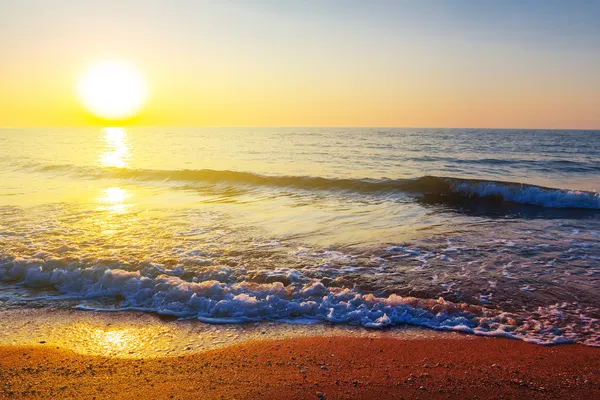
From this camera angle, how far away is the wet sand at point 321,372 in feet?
13.4

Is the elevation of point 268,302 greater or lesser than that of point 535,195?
lesser

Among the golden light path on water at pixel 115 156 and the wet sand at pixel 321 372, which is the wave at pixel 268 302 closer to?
the wet sand at pixel 321 372

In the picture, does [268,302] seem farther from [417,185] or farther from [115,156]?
[115,156]

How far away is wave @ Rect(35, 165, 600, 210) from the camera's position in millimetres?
16281

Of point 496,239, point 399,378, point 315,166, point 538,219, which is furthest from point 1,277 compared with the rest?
point 315,166

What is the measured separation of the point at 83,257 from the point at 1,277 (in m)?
1.34

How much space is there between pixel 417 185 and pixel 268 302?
14822mm

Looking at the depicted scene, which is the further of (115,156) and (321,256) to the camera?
(115,156)

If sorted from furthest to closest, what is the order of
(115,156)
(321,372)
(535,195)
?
(115,156) < (535,195) < (321,372)

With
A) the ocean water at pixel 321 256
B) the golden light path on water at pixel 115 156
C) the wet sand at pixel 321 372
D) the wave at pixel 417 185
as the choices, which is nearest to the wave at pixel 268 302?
the ocean water at pixel 321 256

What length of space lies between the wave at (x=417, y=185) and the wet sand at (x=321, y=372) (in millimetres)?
13041

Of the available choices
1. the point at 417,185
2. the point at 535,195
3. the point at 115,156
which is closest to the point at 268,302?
the point at 535,195

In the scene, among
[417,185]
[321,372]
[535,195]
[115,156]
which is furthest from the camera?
[115,156]

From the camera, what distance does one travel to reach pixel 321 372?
4.45 meters
